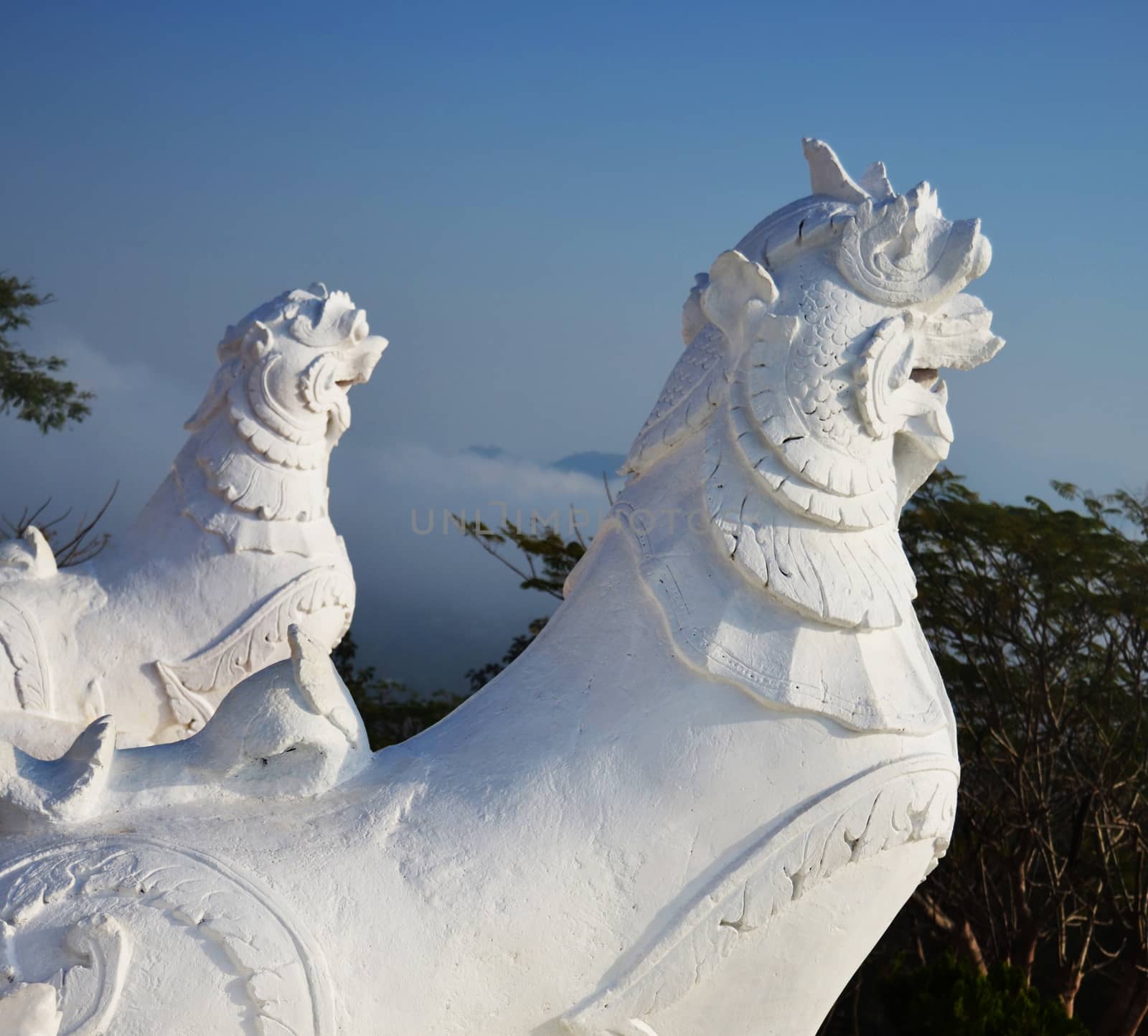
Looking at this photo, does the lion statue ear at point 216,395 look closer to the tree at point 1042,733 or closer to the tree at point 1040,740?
the tree at point 1040,740

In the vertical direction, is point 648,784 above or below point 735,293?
below

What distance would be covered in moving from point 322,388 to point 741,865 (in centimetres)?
219

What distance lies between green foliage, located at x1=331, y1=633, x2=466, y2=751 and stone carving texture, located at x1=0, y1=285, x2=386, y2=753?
455 centimetres

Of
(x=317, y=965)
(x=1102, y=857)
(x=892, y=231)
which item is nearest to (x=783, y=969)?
(x=317, y=965)

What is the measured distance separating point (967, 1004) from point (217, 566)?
146 inches

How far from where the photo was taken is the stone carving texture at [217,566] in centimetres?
368

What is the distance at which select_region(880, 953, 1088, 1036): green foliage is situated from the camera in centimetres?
533

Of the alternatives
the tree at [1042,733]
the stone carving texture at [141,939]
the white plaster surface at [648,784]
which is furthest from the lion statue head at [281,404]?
the tree at [1042,733]

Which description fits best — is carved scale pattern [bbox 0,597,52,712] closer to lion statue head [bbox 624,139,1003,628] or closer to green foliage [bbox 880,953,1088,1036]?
Answer: lion statue head [bbox 624,139,1003,628]

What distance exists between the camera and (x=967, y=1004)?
18.0 ft

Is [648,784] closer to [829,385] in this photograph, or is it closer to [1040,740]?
[829,385]

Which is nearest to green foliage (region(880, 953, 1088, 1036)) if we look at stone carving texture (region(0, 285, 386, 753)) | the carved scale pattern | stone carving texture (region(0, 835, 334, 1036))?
stone carving texture (region(0, 285, 386, 753))

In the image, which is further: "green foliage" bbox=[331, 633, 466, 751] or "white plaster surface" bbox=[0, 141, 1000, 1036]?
"green foliage" bbox=[331, 633, 466, 751]

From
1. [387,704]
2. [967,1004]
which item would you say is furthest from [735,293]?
[387,704]
